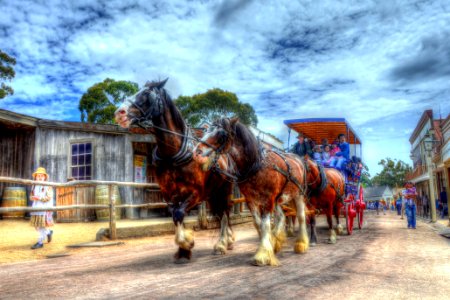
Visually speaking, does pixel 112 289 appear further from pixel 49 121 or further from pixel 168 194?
pixel 49 121

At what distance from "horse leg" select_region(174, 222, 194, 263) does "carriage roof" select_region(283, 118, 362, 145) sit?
17.3 feet

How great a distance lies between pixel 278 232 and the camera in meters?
5.09

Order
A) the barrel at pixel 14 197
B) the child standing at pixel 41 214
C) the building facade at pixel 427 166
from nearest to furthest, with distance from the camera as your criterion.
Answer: the child standing at pixel 41 214 < the barrel at pixel 14 197 < the building facade at pixel 427 166

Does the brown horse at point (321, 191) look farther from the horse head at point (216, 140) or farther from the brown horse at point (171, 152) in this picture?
the brown horse at point (171, 152)

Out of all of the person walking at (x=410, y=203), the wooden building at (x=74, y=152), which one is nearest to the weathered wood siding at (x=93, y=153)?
the wooden building at (x=74, y=152)

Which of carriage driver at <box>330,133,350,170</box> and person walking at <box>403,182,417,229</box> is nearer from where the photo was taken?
carriage driver at <box>330,133,350,170</box>

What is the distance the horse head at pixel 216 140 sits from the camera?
4293 millimetres

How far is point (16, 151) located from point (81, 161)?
2862 mm

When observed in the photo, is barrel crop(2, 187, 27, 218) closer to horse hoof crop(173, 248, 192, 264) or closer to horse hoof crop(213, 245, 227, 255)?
horse hoof crop(213, 245, 227, 255)

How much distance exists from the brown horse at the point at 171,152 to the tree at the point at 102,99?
27.1 m

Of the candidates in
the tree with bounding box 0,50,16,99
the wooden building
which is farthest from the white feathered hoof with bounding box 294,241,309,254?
the tree with bounding box 0,50,16,99

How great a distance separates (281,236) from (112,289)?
8.52 feet

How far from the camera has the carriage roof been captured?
899 centimetres

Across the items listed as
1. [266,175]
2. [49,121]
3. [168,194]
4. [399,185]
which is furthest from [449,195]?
[399,185]
